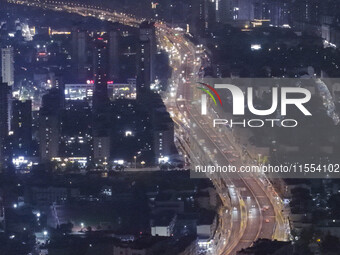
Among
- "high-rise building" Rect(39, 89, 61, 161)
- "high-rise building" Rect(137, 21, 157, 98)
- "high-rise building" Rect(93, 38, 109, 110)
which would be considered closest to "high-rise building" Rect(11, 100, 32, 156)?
"high-rise building" Rect(39, 89, 61, 161)

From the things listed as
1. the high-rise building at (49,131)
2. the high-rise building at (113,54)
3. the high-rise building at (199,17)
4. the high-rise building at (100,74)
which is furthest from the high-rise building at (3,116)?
the high-rise building at (199,17)

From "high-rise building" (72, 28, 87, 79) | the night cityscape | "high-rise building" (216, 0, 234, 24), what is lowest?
the night cityscape

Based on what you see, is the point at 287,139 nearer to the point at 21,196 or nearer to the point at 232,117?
→ the point at 232,117

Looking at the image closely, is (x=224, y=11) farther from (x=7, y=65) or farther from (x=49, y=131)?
(x=49, y=131)

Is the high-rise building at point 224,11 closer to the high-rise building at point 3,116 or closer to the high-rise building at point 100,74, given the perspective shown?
the high-rise building at point 100,74

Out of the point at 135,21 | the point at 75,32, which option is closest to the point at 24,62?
the point at 75,32

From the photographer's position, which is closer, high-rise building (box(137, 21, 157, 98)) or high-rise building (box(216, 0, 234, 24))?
high-rise building (box(137, 21, 157, 98))

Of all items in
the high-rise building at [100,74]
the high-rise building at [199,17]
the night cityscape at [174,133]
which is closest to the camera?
the night cityscape at [174,133]

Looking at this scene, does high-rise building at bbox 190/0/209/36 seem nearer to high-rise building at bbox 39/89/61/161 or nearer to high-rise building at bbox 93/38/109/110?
high-rise building at bbox 93/38/109/110
